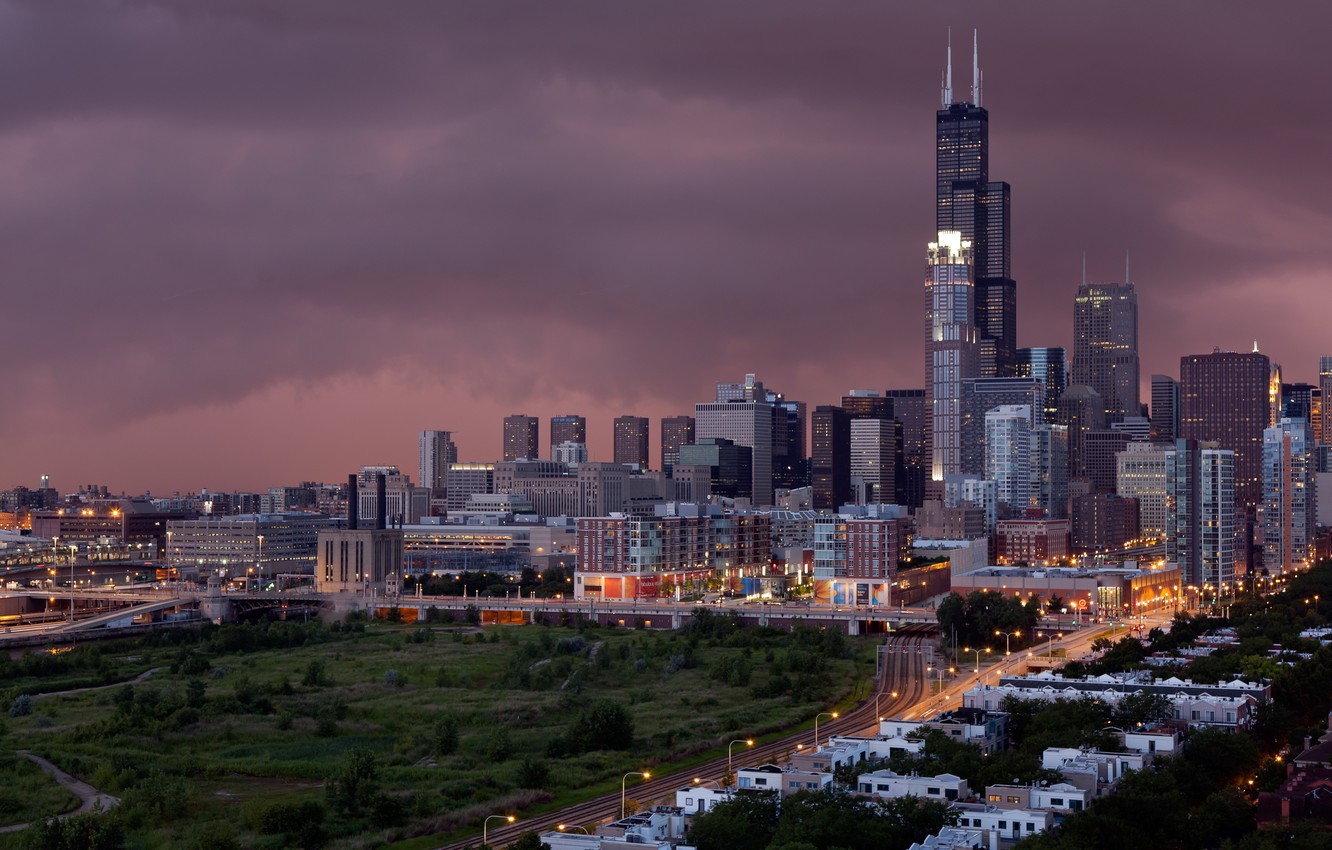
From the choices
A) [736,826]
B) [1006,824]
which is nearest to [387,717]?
[736,826]

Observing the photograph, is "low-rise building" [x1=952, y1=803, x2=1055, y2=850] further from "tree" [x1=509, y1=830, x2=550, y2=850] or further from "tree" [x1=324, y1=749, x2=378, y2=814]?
"tree" [x1=324, y1=749, x2=378, y2=814]

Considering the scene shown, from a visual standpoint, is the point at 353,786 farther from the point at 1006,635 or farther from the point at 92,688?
the point at 1006,635

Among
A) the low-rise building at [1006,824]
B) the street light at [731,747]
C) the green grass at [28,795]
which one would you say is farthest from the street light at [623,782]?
the green grass at [28,795]

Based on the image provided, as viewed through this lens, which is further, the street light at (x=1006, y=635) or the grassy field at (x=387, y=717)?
the street light at (x=1006, y=635)

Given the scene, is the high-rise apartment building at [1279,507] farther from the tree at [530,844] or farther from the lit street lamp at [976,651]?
the tree at [530,844]

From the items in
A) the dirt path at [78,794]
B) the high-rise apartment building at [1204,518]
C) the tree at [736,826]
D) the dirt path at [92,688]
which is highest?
the high-rise apartment building at [1204,518]

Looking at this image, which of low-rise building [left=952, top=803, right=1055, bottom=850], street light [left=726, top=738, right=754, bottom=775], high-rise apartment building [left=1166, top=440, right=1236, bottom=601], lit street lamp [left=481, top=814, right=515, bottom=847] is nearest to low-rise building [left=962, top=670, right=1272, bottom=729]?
street light [left=726, top=738, right=754, bottom=775]

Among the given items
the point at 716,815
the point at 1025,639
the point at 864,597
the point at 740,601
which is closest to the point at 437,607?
the point at 740,601
